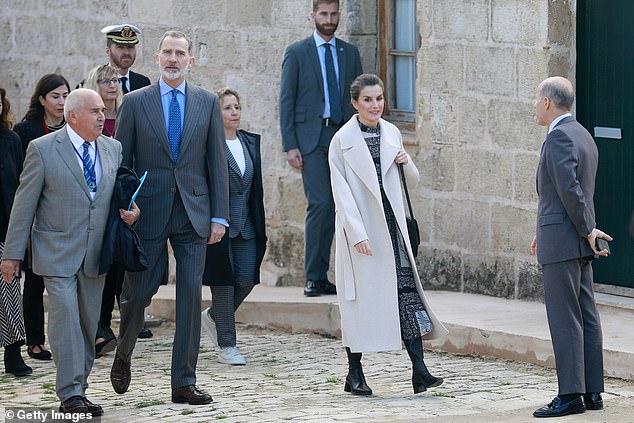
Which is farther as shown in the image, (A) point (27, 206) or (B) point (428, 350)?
(B) point (428, 350)

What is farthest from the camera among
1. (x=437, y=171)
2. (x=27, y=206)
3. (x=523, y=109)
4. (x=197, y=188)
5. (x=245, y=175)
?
(x=437, y=171)

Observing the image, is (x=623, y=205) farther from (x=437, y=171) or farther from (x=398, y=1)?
(x=398, y=1)

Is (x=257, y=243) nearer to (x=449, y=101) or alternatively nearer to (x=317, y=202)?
(x=317, y=202)

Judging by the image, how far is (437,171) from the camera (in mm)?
10625

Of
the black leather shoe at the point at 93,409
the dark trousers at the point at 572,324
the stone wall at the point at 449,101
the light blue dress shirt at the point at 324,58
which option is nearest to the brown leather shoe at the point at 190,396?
the black leather shoe at the point at 93,409

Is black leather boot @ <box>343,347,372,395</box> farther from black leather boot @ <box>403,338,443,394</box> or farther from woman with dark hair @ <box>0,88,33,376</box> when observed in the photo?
woman with dark hair @ <box>0,88,33,376</box>

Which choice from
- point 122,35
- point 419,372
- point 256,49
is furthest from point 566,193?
point 256,49

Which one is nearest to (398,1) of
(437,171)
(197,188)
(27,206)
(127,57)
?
(437,171)

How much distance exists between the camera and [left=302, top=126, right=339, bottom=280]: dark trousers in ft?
35.0

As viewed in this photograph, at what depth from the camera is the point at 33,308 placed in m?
9.32

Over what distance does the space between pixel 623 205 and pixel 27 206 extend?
A: 4235 mm

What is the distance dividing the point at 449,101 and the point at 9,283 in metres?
3.54

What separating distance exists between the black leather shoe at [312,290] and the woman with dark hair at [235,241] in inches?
49.3

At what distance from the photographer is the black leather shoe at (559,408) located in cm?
747
